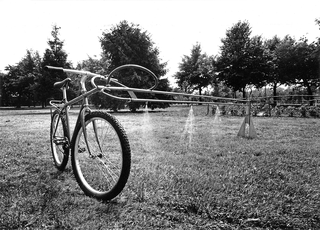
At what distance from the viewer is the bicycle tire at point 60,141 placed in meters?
3.09

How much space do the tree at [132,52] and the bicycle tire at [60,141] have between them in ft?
62.5

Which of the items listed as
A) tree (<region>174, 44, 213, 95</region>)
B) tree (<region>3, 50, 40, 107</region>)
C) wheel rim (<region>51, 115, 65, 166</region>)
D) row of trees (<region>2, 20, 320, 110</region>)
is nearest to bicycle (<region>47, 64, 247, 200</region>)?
wheel rim (<region>51, 115, 65, 166</region>)

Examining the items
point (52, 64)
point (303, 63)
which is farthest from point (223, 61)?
point (52, 64)

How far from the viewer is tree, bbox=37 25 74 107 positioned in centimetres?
2895

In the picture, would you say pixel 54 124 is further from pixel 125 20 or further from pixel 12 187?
pixel 125 20

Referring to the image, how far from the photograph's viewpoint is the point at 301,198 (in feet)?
7.93

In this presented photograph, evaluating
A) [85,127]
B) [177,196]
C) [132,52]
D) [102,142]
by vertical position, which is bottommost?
[177,196]

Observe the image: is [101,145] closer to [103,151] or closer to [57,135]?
[103,151]

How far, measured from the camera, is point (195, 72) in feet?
131

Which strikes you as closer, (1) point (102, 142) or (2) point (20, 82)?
(1) point (102, 142)

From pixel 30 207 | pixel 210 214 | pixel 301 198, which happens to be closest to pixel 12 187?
pixel 30 207

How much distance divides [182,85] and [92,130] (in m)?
40.6

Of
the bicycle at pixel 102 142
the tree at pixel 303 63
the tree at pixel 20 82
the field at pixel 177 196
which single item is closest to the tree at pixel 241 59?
the tree at pixel 303 63

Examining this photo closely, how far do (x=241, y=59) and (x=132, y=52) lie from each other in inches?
632
